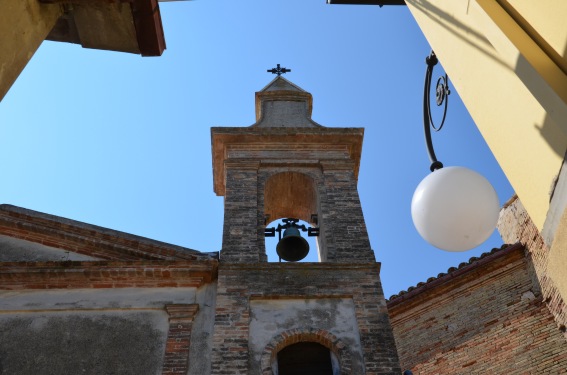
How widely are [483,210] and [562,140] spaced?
1.11m

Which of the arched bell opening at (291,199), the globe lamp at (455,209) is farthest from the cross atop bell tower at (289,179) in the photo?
the globe lamp at (455,209)

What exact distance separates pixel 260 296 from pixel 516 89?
5.89m

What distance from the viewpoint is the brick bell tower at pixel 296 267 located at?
7.42 m

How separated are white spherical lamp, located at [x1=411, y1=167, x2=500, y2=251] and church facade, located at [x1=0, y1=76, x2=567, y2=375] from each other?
162 inches

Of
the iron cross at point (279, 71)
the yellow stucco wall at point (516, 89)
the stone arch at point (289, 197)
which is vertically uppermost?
the iron cross at point (279, 71)

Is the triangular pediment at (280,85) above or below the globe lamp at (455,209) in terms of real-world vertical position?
above

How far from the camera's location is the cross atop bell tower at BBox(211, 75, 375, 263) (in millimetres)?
9398

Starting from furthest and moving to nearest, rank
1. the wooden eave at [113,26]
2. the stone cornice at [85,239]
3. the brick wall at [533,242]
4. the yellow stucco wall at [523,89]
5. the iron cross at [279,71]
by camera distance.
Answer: the iron cross at [279,71], the brick wall at [533,242], the stone cornice at [85,239], the wooden eave at [113,26], the yellow stucco wall at [523,89]

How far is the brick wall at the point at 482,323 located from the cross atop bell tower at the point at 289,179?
2854 mm

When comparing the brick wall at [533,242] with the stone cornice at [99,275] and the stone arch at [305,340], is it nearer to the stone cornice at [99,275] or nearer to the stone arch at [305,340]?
the stone arch at [305,340]

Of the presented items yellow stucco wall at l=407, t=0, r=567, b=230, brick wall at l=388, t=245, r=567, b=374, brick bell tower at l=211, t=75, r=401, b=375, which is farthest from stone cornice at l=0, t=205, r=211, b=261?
yellow stucco wall at l=407, t=0, r=567, b=230

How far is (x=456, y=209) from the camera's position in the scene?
10.8 feet

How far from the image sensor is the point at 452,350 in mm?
10898

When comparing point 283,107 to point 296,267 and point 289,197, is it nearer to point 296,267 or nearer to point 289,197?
point 289,197
